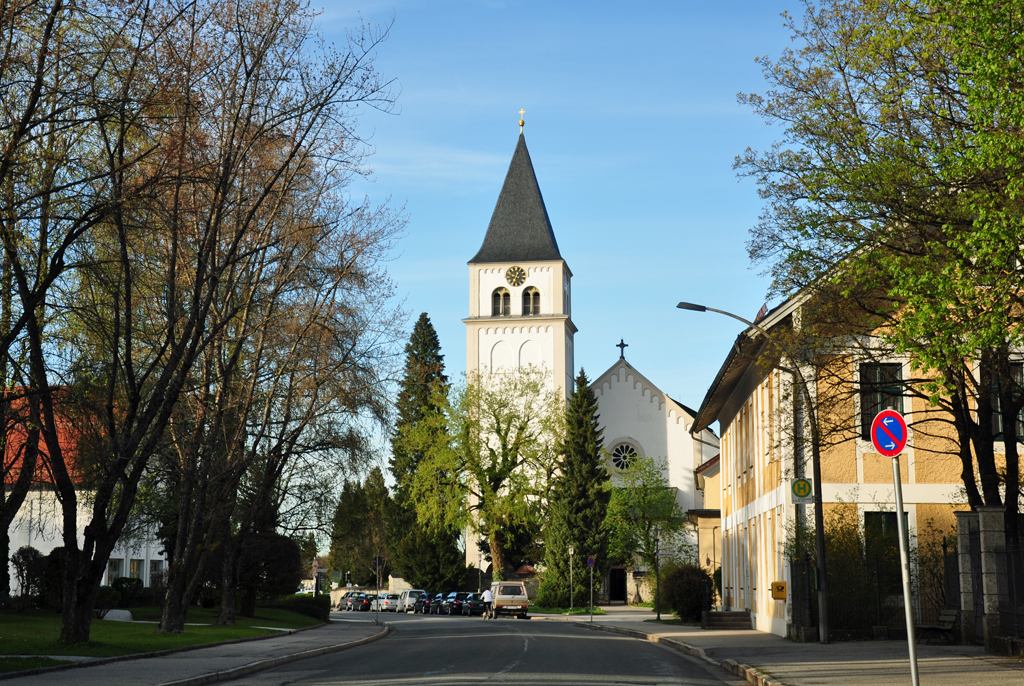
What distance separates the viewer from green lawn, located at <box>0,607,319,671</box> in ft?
66.2

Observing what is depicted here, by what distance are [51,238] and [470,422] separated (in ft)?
157

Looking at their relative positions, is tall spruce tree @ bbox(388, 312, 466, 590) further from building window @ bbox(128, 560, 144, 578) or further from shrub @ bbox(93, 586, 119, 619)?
shrub @ bbox(93, 586, 119, 619)

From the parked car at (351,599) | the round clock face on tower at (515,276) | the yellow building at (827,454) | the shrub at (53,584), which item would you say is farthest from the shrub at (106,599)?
the round clock face on tower at (515,276)

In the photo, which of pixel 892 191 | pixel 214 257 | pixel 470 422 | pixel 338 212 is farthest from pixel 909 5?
pixel 470 422

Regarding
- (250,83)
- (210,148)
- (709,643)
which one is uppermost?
(250,83)

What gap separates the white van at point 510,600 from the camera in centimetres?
4956

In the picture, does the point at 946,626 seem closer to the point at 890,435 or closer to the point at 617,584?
the point at 890,435

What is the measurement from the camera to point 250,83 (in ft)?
71.6

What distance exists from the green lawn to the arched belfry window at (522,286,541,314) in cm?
4345

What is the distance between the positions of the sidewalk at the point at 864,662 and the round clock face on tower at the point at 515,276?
55.2m

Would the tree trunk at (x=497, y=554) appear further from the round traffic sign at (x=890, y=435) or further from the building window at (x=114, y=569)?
the round traffic sign at (x=890, y=435)

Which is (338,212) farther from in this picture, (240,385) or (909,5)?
(909,5)

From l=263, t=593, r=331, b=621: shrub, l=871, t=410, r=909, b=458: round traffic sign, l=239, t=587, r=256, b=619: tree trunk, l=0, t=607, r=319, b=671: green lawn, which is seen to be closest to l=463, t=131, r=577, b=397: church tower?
l=263, t=593, r=331, b=621: shrub

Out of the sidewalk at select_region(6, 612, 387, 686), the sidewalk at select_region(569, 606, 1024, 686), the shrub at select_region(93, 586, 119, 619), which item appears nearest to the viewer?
the sidewalk at select_region(569, 606, 1024, 686)
